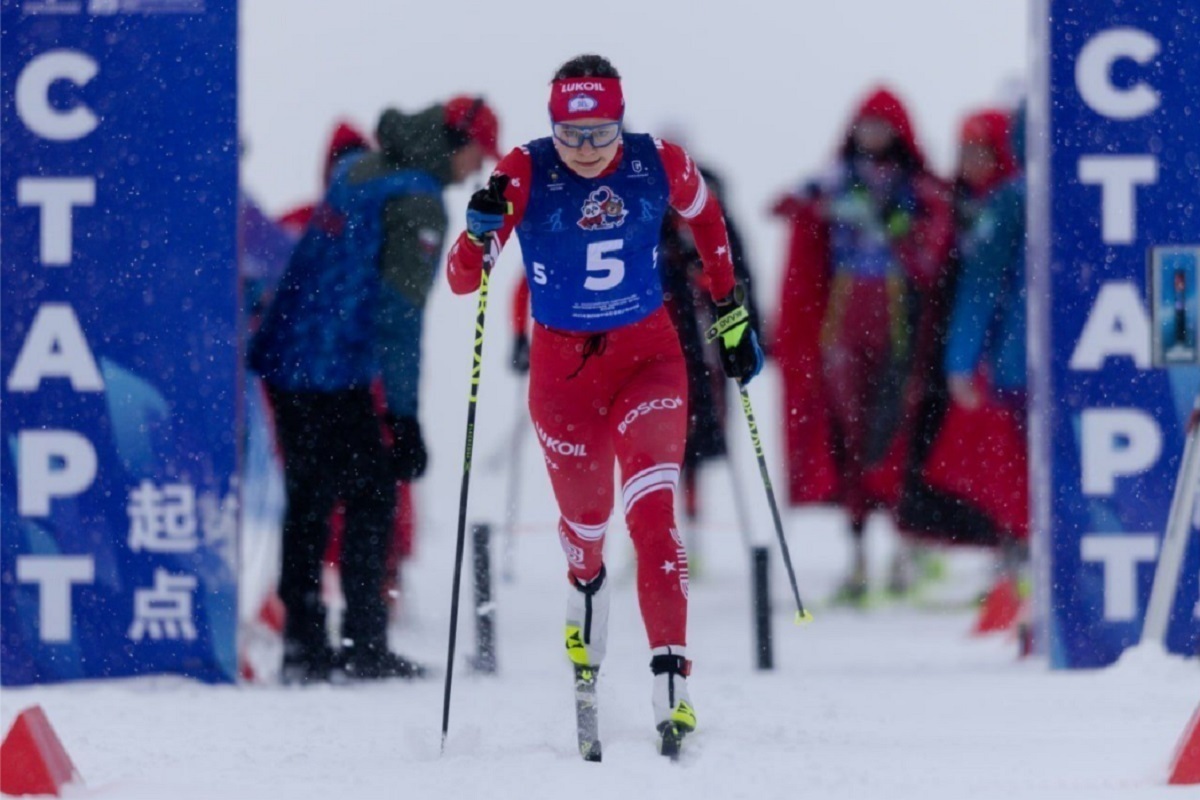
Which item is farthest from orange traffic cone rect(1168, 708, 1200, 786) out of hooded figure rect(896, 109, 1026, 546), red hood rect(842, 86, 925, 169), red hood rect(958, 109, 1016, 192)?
red hood rect(842, 86, 925, 169)

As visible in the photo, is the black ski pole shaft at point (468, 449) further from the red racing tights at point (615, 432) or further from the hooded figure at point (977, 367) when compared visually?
the hooded figure at point (977, 367)

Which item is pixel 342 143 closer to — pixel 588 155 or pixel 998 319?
pixel 588 155

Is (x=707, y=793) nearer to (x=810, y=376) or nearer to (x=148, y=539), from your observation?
(x=148, y=539)

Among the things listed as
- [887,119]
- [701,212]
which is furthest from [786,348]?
[701,212]

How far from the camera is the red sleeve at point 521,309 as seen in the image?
965cm

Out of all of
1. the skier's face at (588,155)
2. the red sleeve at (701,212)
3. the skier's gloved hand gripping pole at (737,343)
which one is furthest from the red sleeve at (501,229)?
the skier's gloved hand gripping pole at (737,343)

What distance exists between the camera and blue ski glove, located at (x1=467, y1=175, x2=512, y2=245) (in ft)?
18.3

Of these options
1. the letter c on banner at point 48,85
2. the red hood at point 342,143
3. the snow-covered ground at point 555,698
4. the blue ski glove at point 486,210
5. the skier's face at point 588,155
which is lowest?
the snow-covered ground at point 555,698

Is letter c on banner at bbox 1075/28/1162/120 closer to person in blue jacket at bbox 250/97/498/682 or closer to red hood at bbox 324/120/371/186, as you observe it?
person in blue jacket at bbox 250/97/498/682

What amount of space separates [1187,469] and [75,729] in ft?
12.1

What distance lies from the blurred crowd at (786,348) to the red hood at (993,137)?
0.01 meters

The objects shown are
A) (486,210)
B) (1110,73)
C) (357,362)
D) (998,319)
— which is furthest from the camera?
(998,319)

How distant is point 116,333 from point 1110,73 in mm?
3715

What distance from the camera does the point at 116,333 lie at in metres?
7.40
